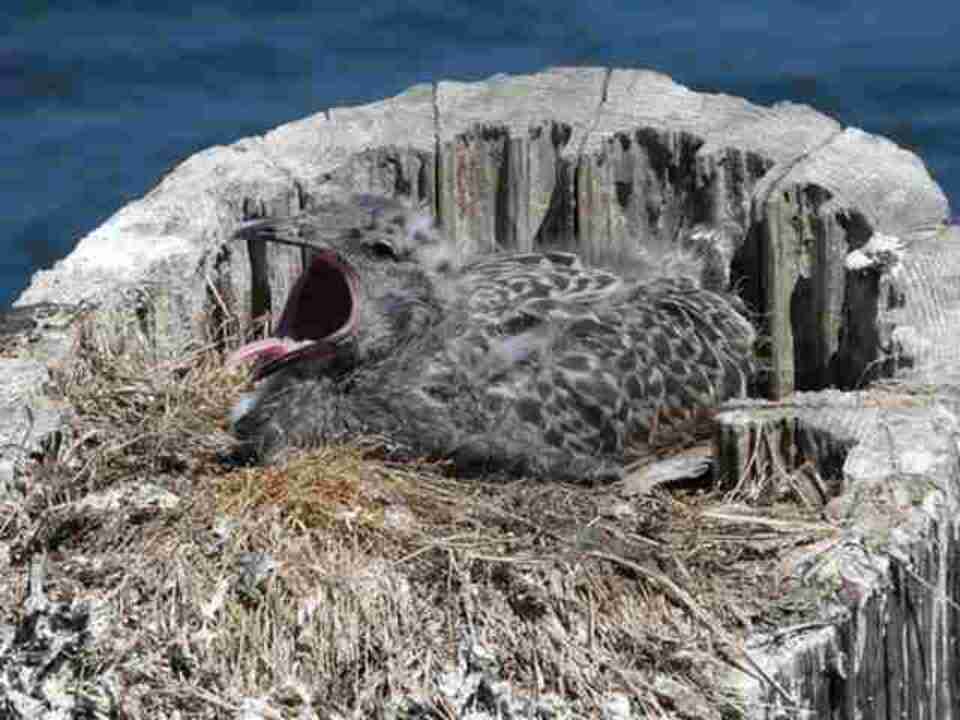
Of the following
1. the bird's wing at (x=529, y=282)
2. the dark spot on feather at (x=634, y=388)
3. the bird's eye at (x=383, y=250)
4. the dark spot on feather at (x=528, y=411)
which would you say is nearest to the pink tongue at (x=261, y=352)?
the bird's eye at (x=383, y=250)

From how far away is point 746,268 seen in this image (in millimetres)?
7141

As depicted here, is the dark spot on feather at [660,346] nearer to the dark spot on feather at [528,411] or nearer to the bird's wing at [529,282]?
the bird's wing at [529,282]

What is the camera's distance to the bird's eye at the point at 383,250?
6.44 metres

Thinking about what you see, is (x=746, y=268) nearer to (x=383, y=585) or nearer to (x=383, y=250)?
(x=383, y=250)

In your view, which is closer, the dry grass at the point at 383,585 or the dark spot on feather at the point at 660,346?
the dry grass at the point at 383,585

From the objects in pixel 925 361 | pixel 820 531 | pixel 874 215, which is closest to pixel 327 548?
Result: pixel 820 531

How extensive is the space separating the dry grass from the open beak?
58cm

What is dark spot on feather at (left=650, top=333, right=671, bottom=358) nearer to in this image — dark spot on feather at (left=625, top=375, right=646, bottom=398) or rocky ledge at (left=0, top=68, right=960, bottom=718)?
dark spot on feather at (left=625, top=375, right=646, bottom=398)

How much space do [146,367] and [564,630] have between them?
5.95ft

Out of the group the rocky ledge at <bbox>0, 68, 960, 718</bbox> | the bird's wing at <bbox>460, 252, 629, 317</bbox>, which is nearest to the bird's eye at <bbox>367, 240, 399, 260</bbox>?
the bird's wing at <bbox>460, 252, 629, 317</bbox>

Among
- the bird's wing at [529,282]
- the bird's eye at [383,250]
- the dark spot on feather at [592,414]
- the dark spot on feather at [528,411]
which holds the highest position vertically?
the bird's eye at [383,250]

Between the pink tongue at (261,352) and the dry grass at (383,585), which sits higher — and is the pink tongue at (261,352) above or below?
above

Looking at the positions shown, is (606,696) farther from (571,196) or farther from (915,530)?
(571,196)

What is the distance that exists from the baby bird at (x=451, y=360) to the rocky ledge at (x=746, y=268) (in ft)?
1.06
